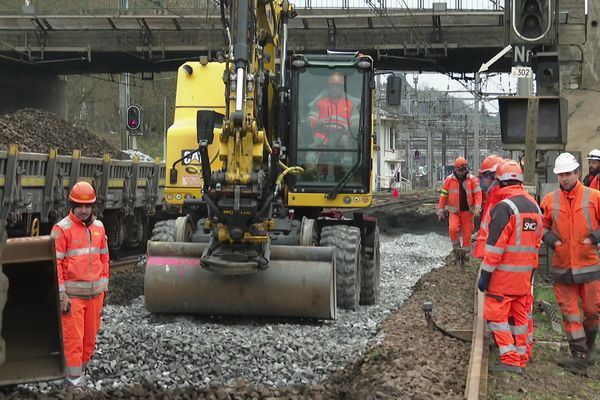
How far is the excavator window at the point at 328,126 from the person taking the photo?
1014 centimetres

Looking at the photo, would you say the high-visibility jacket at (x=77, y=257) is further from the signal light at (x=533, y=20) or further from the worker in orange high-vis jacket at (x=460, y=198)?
the worker in orange high-vis jacket at (x=460, y=198)

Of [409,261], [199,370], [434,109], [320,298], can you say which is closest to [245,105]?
[320,298]

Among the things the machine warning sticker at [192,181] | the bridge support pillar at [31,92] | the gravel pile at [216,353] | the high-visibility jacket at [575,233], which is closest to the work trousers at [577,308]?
the high-visibility jacket at [575,233]

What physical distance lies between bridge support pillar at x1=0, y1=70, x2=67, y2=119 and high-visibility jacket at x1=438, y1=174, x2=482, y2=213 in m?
20.7

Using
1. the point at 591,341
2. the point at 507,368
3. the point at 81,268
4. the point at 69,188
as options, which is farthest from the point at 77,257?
the point at 69,188

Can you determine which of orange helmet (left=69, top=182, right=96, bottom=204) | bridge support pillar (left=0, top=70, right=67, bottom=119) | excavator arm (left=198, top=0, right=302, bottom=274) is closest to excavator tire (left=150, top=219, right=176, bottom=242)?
excavator arm (left=198, top=0, right=302, bottom=274)

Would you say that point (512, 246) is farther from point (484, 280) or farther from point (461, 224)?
point (461, 224)

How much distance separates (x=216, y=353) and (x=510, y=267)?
2.62 metres

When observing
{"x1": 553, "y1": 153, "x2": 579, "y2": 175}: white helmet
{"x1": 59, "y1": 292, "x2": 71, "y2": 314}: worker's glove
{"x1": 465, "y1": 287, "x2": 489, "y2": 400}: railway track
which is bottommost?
{"x1": 465, "y1": 287, "x2": 489, "y2": 400}: railway track

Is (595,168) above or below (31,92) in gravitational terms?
below

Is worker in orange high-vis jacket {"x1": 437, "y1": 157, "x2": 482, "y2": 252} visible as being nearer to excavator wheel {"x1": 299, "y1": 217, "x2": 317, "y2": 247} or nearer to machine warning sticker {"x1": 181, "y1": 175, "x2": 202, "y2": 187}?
excavator wheel {"x1": 299, "y1": 217, "x2": 317, "y2": 247}

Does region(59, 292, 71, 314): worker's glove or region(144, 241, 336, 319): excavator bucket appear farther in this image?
region(144, 241, 336, 319): excavator bucket

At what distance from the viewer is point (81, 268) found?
6695mm

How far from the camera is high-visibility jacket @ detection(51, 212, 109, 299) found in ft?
21.8
